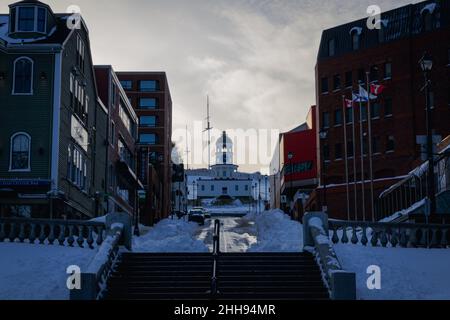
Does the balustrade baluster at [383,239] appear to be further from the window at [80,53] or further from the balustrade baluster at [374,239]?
the window at [80,53]

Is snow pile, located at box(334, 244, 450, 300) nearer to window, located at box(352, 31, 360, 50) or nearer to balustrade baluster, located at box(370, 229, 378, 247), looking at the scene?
balustrade baluster, located at box(370, 229, 378, 247)

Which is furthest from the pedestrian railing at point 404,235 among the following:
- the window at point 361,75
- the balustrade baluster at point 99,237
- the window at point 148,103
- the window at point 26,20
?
the window at point 148,103

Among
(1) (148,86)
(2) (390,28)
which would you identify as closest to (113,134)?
(2) (390,28)

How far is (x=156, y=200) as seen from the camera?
307 ft

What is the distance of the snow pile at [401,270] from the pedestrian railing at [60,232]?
25.5 ft

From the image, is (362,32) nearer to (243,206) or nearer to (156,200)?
(156,200)

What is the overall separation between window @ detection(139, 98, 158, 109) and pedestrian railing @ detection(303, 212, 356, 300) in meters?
81.0

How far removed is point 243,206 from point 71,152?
126 m

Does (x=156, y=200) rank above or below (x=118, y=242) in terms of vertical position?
above

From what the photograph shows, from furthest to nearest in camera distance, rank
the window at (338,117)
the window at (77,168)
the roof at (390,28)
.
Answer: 1. the window at (338,117)
2. the roof at (390,28)
3. the window at (77,168)

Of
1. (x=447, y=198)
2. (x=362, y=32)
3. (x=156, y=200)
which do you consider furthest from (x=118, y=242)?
(x=156, y=200)

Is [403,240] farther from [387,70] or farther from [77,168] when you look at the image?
[387,70]

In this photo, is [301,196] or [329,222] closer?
[329,222]

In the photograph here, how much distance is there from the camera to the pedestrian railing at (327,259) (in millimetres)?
19906
